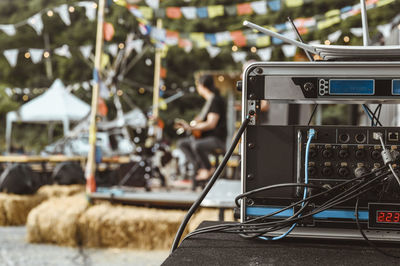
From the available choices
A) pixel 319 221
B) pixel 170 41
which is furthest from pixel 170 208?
pixel 319 221

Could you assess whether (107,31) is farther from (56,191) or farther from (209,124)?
(56,191)

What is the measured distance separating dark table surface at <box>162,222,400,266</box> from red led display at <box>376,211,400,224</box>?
48 mm

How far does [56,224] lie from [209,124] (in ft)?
5.15

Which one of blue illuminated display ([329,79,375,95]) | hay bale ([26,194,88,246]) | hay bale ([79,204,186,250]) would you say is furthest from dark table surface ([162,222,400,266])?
hay bale ([26,194,88,246])

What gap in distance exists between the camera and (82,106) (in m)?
10.5

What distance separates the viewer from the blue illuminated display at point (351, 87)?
0.94 metres

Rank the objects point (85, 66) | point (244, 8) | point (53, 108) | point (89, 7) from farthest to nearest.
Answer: point (85, 66)
point (53, 108)
point (89, 7)
point (244, 8)

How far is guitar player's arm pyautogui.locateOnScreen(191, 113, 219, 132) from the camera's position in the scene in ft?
14.3

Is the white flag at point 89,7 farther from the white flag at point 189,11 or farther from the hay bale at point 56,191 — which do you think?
the hay bale at point 56,191

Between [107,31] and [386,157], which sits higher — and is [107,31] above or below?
above

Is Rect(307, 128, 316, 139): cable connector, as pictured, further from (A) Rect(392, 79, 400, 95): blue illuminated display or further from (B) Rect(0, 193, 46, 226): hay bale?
(B) Rect(0, 193, 46, 226): hay bale

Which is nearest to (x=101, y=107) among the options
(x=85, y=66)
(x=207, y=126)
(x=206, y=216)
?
(x=207, y=126)

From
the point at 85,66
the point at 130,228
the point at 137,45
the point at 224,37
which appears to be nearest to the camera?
the point at 130,228

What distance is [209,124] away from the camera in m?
4.39
